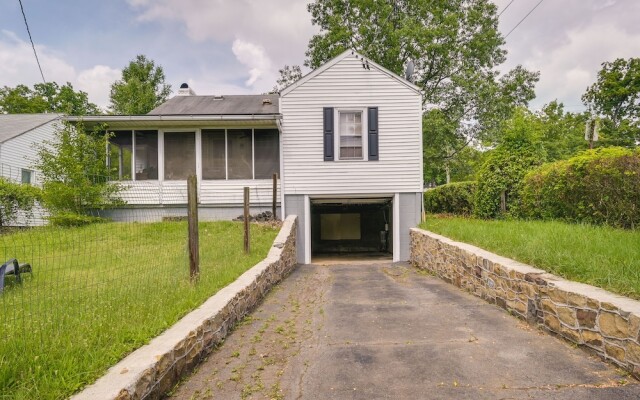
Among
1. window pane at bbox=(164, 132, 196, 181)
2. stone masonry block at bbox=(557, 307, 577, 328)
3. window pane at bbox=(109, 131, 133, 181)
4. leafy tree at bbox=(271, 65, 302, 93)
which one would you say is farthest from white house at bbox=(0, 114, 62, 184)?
stone masonry block at bbox=(557, 307, 577, 328)

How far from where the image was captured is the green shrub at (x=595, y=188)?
5668 mm

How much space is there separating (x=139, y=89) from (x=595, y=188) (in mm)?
28266

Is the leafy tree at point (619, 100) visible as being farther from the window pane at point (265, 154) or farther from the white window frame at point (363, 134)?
the window pane at point (265, 154)

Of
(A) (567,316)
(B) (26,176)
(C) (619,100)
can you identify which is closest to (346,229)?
(A) (567,316)

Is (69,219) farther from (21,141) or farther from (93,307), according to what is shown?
(21,141)

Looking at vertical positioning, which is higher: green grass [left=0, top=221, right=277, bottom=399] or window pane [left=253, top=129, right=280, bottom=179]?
window pane [left=253, top=129, right=280, bottom=179]

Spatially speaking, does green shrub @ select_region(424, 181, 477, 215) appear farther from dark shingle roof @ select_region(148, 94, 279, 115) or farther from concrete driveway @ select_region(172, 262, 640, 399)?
concrete driveway @ select_region(172, 262, 640, 399)

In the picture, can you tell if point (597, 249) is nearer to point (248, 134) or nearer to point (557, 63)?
point (248, 134)

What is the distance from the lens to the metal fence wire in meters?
2.16

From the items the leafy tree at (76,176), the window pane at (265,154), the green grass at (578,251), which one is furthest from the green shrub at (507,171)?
A: the leafy tree at (76,176)

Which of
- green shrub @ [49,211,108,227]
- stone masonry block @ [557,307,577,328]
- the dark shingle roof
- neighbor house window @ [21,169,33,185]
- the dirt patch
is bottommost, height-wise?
the dirt patch

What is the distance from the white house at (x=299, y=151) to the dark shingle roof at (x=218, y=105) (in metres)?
1.23

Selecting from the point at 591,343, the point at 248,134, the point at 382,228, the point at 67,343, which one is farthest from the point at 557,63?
the point at 67,343

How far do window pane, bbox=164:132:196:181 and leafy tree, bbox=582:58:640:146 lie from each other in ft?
87.7
